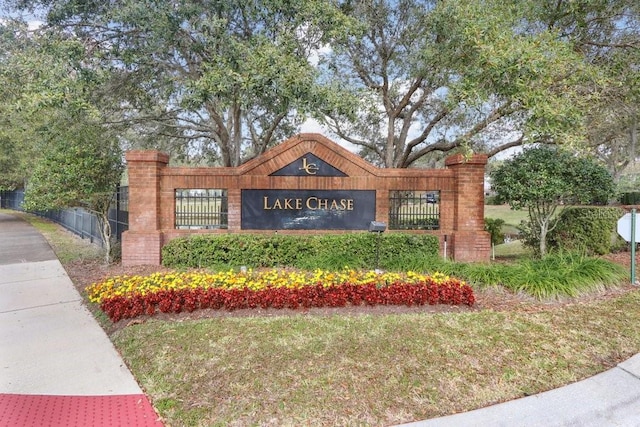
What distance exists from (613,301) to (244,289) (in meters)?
5.39

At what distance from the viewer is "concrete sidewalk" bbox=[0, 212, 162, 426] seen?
115 inches

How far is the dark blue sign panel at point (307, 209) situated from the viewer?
28.2 feet

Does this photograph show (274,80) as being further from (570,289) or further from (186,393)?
(570,289)

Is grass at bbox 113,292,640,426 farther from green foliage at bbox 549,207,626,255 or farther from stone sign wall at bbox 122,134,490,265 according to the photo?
green foliage at bbox 549,207,626,255

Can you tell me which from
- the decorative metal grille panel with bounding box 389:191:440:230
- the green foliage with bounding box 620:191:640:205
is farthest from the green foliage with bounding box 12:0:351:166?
the green foliage with bounding box 620:191:640:205

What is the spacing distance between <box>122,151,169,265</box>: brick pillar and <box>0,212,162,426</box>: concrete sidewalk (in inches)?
65.2

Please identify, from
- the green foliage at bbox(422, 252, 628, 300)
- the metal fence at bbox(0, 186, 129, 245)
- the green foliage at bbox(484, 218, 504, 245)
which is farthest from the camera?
the green foliage at bbox(484, 218, 504, 245)

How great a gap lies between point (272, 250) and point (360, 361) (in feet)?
15.3

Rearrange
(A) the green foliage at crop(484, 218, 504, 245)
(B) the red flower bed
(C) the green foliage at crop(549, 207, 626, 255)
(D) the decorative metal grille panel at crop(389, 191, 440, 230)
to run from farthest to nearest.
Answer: (A) the green foliage at crop(484, 218, 504, 245)
(C) the green foliage at crop(549, 207, 626, 255)
(D) the decorative metal grille panel at crop(389, 191, 440, 230)
(B) the red flower bed

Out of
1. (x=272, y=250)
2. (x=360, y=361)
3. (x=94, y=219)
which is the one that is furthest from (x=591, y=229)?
(x=94, y=219)

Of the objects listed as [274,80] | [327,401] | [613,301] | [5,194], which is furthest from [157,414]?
[5,194]

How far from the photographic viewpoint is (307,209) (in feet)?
28.5

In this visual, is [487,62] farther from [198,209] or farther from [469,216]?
[198,209]

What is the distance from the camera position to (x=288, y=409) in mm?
2906
